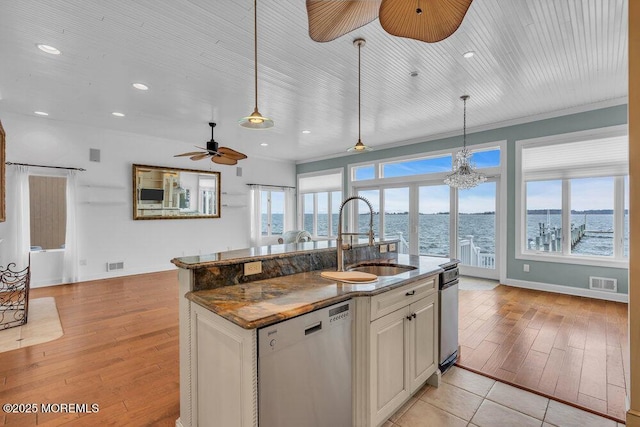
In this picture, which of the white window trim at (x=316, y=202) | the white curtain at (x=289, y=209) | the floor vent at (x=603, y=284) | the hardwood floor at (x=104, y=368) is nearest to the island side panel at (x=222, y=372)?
the hardwood floor at (x=104, y=368)

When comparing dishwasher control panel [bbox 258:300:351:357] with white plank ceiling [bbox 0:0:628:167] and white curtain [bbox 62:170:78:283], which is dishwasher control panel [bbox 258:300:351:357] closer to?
white plank ceiling [bbox 0:0:628:167]

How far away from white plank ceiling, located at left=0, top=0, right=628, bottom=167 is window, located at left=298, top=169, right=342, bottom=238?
10.3 feet

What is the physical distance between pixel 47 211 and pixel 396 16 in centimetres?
683

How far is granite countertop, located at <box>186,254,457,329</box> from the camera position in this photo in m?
1.31

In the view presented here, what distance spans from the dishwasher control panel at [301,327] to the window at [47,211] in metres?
6.12

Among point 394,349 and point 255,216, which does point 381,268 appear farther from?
point 255,216

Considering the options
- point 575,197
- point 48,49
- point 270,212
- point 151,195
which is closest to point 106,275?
point 151,195

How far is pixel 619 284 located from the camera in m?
4.27

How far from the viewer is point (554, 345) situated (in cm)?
295

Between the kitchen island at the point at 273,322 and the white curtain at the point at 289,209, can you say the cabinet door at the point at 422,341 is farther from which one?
the white curtain at the point at 289,209

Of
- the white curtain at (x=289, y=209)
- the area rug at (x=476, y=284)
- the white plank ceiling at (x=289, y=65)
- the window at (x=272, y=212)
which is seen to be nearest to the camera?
the white plank ceiling at (x=289, y=65)

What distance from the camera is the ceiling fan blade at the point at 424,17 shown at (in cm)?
120

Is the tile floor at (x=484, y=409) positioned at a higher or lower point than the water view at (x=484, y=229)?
lower

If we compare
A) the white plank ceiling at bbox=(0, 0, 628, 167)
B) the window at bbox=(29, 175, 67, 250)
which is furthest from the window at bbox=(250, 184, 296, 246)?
the window at bbox=(29, 175, 67, 250)
